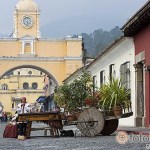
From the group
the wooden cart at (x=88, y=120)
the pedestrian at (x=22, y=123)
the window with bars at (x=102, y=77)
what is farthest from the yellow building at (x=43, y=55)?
the wooden cart at (x=88, y=120)

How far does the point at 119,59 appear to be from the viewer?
23.2 meters

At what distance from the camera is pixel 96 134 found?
14.5 m

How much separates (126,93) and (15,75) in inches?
3791

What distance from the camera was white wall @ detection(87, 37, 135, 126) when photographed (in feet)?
66.4

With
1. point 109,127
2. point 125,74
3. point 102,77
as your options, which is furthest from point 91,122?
point 102,77

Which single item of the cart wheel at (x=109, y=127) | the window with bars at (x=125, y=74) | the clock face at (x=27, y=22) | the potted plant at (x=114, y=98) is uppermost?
the clock face at (x=27, y=22)

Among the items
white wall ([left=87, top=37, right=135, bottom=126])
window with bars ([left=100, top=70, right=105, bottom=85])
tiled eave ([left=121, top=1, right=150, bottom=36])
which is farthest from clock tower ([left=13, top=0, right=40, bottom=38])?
tiled eave ([left=121, top=1, right=150, bottom=36])

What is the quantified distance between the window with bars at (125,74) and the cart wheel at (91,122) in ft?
19.9

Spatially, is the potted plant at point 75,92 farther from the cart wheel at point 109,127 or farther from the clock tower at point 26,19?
the clock tower at point 26,19

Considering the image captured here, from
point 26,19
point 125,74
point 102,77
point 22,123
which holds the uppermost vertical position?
point 26,19

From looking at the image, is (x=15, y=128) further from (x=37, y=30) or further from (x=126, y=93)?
(x=37, y=30)

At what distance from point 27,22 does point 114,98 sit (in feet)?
161

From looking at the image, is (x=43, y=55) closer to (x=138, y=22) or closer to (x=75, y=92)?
(x=75, y=92)

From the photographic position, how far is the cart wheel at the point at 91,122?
14.6 m
